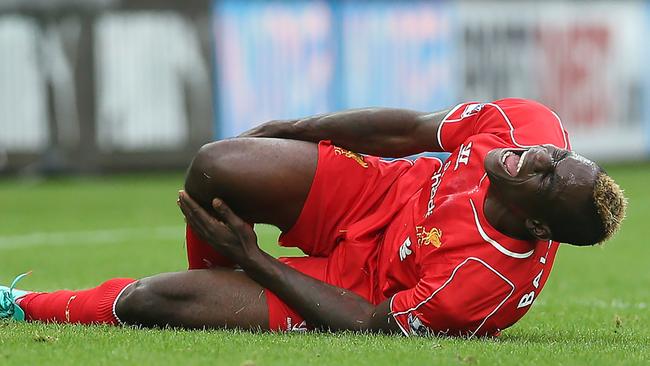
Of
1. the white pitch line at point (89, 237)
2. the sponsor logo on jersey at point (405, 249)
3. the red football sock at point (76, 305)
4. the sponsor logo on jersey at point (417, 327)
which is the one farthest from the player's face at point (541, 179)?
the white pitch line at point (89, 237)

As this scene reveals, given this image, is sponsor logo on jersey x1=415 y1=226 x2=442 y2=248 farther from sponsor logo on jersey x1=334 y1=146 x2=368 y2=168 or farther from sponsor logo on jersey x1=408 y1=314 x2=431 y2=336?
sponsor logo on jersey x1=334 y1=146 x2=368 y2=168

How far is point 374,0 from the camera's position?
1791 centimetres

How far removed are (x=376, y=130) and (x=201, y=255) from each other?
3.34ft

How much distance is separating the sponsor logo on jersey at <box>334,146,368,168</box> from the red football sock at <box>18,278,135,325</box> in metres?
1.14

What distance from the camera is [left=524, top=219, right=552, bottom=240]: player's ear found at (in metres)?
5.53

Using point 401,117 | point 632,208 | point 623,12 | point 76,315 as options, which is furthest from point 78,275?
point 623,12

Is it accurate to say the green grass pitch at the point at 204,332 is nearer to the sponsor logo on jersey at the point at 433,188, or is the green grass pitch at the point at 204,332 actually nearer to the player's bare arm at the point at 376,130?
the sponsor logo on jersey at the point at 433,188

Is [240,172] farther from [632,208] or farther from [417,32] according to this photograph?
[417,32]

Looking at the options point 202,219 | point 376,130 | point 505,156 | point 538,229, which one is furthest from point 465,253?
point 202,219

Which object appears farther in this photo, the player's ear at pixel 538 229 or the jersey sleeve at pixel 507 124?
the jersey sleeve at pixel 507 124

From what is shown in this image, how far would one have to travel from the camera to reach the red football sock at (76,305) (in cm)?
600

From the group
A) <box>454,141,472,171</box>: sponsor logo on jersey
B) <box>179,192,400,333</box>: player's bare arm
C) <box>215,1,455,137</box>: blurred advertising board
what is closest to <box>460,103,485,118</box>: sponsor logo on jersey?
<box>454,141,472,171</box>: sponsor logo on jersey

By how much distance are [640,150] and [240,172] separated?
586 inches

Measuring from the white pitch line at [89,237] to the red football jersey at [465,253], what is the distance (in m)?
5.39
